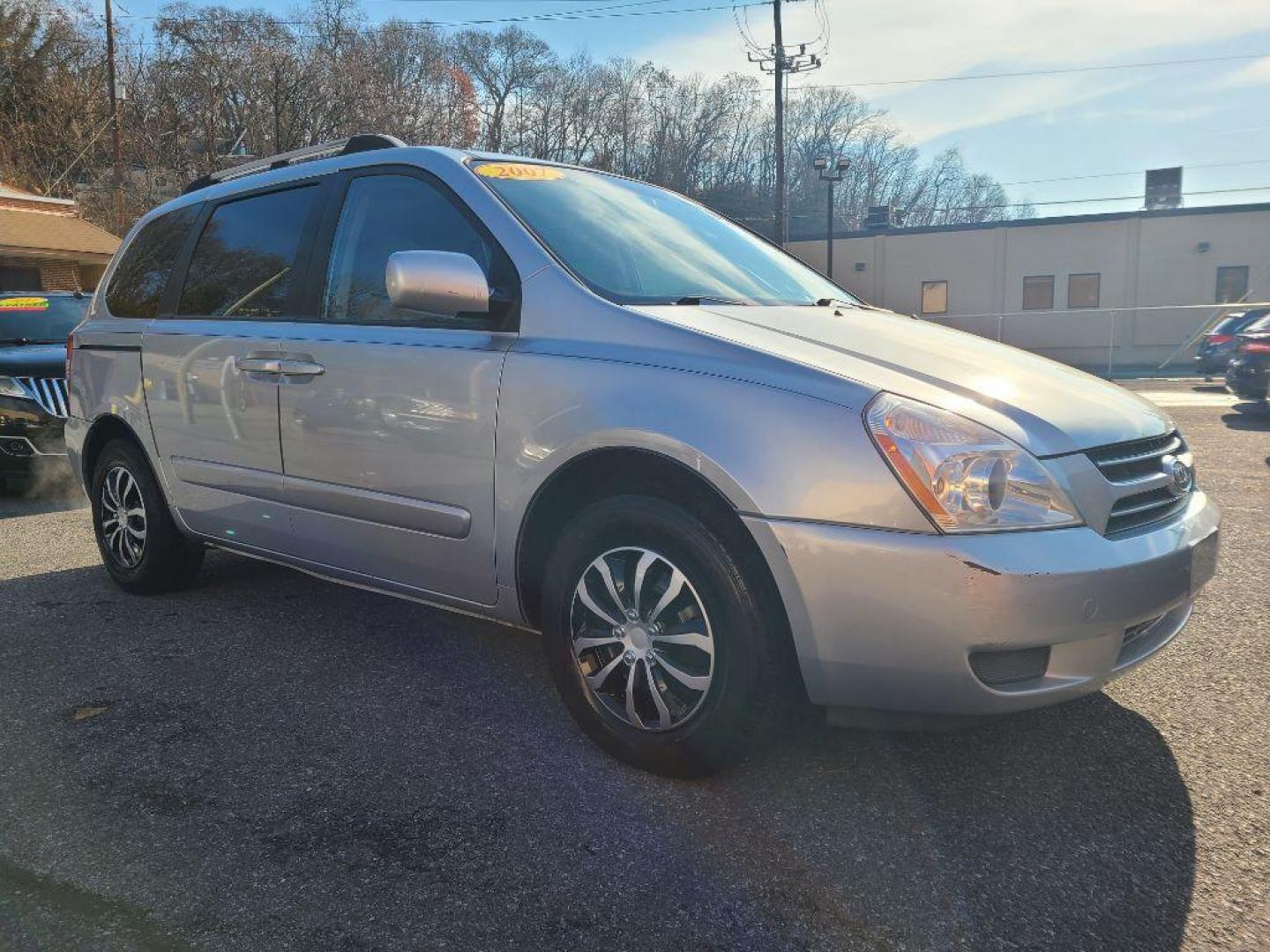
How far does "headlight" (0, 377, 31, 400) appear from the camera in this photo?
22.9ft

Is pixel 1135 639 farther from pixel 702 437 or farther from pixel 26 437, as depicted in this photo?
pixel 26 437

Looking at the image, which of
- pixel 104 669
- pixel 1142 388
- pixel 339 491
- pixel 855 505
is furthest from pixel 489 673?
pixel 1142 388

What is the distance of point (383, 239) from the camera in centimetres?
334

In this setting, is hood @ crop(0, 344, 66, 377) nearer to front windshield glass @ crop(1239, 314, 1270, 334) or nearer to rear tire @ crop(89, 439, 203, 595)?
Result: rear tire @ crop(89, 439, 203, 595)

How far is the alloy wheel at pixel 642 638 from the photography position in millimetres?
2473

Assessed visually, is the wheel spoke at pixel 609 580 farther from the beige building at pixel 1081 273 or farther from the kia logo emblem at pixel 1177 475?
the beige building at pixel 1081 273

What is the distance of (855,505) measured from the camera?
7.17 ft

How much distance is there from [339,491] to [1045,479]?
91.4 inches

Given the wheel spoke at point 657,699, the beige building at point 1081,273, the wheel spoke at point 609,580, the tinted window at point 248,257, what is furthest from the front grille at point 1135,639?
the beige building at point 1081,273

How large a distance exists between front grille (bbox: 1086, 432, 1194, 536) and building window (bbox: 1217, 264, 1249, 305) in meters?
31.2

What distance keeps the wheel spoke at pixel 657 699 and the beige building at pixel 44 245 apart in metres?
25.9

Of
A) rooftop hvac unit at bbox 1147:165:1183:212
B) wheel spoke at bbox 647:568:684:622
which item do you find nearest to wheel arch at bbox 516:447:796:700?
wheel spoke at bbox 647:568:684:622

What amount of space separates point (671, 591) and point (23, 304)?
844cm

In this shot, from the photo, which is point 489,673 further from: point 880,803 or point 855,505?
point 855,505
